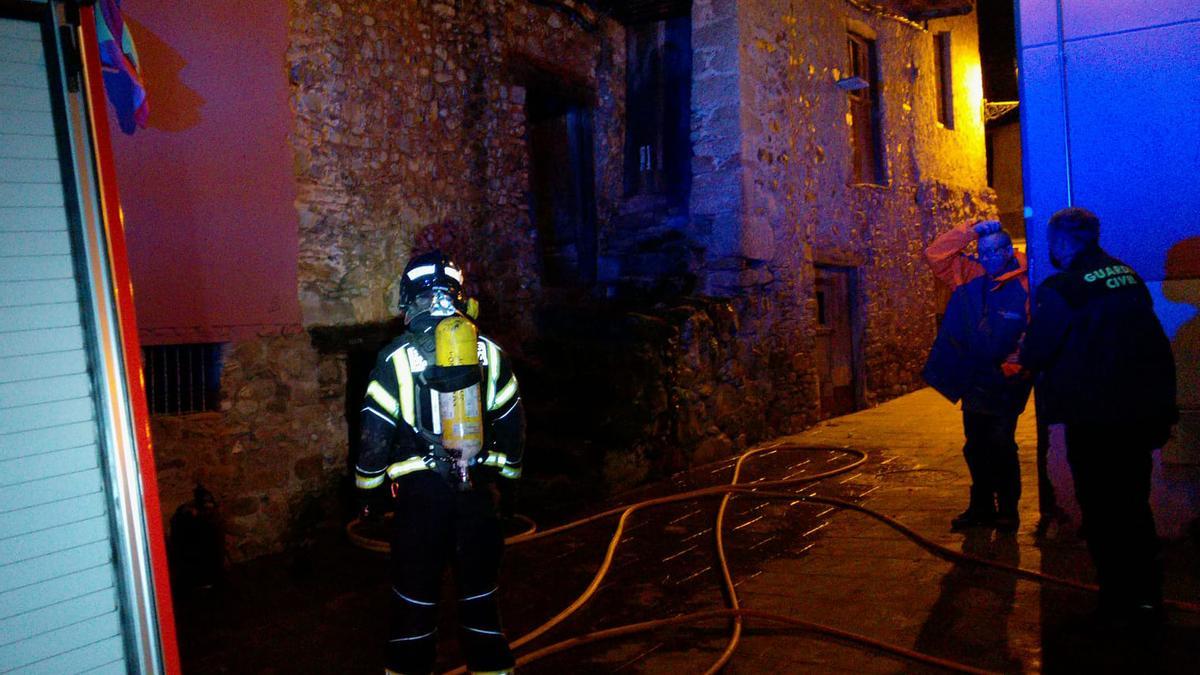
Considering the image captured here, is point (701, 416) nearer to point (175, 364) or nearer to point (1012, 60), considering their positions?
point (175, 364)

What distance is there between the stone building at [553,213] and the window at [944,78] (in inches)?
1.9

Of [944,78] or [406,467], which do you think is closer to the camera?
[406,467]

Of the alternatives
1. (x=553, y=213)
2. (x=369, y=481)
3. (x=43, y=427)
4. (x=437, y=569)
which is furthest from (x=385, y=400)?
(x=553, y=213)

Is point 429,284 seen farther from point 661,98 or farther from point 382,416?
point 661,98

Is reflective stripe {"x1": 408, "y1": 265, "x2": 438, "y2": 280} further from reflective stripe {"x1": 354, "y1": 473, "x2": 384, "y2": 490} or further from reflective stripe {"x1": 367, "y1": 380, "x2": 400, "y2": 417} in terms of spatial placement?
reflective stripe {"x1": 354, "y1": 473, "x2": 384, "y2": 490}

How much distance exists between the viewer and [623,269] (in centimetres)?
1032

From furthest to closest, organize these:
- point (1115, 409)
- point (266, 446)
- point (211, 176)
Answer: point (266, 446) < point (211, 176) < point (1115, 409)

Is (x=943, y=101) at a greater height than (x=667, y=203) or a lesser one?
greater

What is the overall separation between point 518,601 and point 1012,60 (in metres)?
14.9

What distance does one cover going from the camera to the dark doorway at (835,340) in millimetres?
11452

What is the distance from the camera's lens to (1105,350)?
3.78 metres

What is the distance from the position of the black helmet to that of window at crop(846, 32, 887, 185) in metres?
9.95

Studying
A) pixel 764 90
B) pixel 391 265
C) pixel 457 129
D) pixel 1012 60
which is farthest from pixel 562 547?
pixel 1012 60

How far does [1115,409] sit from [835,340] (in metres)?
8.07
